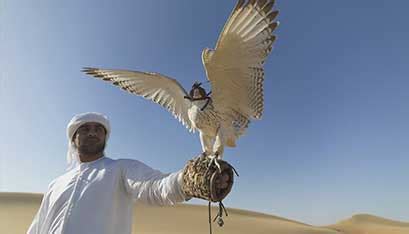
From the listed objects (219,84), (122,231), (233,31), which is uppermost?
(233,31)

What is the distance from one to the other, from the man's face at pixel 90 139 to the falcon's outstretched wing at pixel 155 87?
0.86 m

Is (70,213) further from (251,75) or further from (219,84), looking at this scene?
(251,75)

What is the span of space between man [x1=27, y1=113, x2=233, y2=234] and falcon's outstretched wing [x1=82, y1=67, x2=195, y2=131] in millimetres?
911

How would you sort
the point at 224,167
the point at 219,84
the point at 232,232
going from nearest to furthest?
the point at 224,167 < the point at 219,84 < the point at 232,232

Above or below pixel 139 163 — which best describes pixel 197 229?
below

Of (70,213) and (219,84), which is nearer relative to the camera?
(70,213)

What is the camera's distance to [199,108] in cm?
261

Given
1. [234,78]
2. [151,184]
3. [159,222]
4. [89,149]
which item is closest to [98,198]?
[89,149]

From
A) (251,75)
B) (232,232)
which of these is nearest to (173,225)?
(232,232)

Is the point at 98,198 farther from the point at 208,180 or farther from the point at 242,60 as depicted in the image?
the point at 242,60

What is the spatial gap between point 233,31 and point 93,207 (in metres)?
1.32

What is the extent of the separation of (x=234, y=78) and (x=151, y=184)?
3.82 feet

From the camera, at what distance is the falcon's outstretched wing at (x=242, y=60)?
2.50 m

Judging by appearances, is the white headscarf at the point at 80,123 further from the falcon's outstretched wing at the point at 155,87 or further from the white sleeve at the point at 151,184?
the falcon's outstretched wing at the point at 155,87
